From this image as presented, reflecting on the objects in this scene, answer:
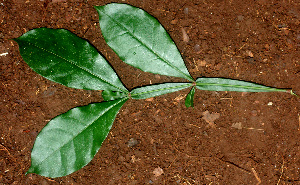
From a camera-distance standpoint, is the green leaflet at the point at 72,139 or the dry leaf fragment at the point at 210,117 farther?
the dry leaf fragment at the point at 210,117

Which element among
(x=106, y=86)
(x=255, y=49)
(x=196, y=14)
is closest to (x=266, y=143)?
(x=255, y=49)

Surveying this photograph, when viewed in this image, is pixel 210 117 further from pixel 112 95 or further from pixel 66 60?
pixel 66 60

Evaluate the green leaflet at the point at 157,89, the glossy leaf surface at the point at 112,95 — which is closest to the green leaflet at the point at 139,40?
the green leaflet at the point at 157,89

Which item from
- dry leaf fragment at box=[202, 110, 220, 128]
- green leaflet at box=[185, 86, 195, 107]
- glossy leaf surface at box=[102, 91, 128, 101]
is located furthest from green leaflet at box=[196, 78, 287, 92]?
glossy leaf surface at box=[102, 91, 128, 101]

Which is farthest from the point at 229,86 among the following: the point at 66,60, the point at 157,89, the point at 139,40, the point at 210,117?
the point at 66,60

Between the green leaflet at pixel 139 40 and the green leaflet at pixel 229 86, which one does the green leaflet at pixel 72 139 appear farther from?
the green leaflet at pixel 229 86

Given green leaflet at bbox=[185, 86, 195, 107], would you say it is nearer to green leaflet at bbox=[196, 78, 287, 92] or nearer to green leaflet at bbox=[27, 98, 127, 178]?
green leaflet at bbox=[196, 78, 287, 92]

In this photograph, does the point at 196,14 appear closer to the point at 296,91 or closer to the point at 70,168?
the point at 296,91
